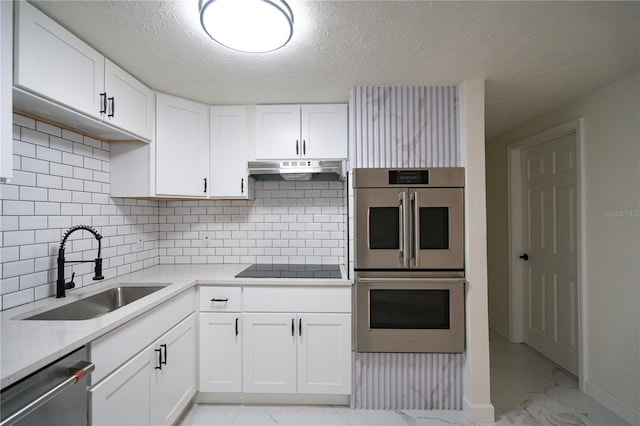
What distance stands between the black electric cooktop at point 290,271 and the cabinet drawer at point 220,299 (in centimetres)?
14

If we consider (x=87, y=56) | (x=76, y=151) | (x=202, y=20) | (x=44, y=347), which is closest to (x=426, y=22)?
(x=202, y=20)

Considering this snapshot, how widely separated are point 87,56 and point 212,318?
1750 millimetres

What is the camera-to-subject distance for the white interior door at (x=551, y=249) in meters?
2.43

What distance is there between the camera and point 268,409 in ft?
6.62

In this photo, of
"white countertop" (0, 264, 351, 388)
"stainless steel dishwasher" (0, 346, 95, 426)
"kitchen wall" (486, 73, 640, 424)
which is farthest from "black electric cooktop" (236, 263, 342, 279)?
"kitchen wall" (486, 73, 640, 424)

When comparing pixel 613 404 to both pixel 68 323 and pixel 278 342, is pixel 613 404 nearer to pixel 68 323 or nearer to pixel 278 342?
pixel 278 342

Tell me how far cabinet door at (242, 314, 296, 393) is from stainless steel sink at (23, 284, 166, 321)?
2.28 feet

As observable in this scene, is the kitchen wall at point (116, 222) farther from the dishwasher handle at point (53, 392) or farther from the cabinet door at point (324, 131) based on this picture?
the dishwasher handle at point (53, 392)

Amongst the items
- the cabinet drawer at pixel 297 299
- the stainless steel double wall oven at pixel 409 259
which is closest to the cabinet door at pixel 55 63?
the cabinet drawer at pixel 297 299

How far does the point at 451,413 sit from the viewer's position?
196 centimetres

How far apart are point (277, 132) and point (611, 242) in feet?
8.51

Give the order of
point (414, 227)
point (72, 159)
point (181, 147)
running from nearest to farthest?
point (72, 159), point (414, 227), point (181, 147)

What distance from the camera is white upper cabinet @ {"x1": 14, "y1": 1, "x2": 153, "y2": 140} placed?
123 centimetres

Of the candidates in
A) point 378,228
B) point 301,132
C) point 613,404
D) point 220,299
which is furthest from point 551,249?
point 220,299
